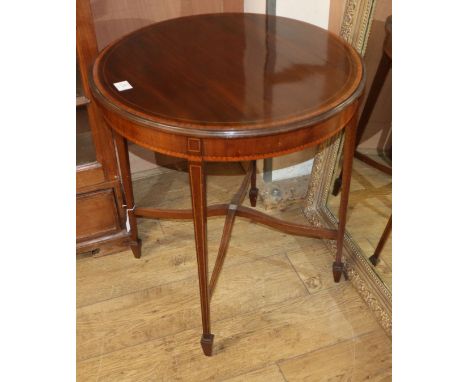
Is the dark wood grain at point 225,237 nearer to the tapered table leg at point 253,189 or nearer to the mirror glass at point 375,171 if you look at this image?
the tapered table leg at point 253,189

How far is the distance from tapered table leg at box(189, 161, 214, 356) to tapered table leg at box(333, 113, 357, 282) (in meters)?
0.45

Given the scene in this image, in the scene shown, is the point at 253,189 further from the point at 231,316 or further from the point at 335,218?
the point at 231,316

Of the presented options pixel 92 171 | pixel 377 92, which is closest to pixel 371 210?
pixel 377 92

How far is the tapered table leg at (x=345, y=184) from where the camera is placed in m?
1.38

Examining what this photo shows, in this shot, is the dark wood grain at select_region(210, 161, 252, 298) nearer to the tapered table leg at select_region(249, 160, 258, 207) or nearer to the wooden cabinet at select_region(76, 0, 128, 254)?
the tapered table leg at select_region(249, 160, 258, 207)

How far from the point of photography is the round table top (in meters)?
1.10

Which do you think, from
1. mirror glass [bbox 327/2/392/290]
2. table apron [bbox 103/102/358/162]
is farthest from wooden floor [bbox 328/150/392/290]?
table apron [bbox 103/102/358/162]

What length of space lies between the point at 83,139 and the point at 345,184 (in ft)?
2.68

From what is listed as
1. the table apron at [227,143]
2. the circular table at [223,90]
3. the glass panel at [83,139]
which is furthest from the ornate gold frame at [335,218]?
the glass panel at [83,139]

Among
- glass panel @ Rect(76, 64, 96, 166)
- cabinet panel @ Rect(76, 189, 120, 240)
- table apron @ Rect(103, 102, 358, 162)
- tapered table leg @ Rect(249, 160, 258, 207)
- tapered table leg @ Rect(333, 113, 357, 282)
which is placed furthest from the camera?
tapered table leg @ Rect(249, 160, 258, 207)

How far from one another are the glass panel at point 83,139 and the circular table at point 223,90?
10cm
